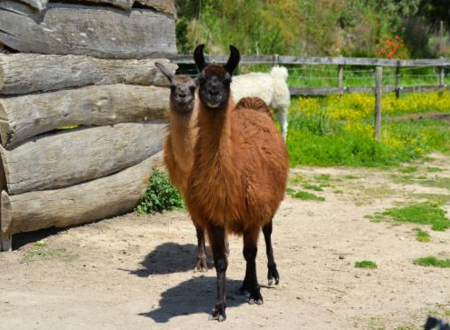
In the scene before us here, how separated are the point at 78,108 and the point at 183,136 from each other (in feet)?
5.49

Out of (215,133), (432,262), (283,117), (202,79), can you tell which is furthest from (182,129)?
(283,117)

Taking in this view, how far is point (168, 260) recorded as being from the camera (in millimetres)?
7605

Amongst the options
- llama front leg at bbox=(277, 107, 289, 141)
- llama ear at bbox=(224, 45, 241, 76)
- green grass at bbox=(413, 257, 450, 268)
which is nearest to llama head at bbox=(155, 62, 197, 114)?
llama ear at bbox=(224, 45, 241, 76)

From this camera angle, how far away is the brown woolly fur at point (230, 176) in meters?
5.57

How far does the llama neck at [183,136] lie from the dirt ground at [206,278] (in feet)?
3.77

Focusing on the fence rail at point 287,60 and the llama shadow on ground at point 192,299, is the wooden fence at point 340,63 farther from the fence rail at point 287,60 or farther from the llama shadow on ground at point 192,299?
the llama shadow on ground at point 192,299

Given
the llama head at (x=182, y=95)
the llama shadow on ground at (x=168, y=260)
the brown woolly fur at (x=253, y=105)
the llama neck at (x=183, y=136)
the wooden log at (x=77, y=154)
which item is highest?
the llama head at (x=182, y=95)

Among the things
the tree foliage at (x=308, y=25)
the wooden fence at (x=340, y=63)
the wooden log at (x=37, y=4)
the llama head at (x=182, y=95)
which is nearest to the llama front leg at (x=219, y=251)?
the llama head at (x=182, y=95)

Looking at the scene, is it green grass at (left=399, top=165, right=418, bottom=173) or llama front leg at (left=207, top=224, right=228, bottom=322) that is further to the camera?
green grass at (left=399, top=165, right=418, bottom=173)

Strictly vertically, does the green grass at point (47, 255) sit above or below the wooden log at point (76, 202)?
below

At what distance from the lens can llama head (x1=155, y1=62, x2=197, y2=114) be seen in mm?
6574

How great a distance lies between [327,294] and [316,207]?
11.8 feet

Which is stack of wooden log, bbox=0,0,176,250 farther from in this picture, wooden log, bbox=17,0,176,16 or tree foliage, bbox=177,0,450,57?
tree foliage, bbox=177,0,450,57

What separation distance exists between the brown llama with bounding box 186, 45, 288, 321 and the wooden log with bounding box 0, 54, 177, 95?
2.24 m
